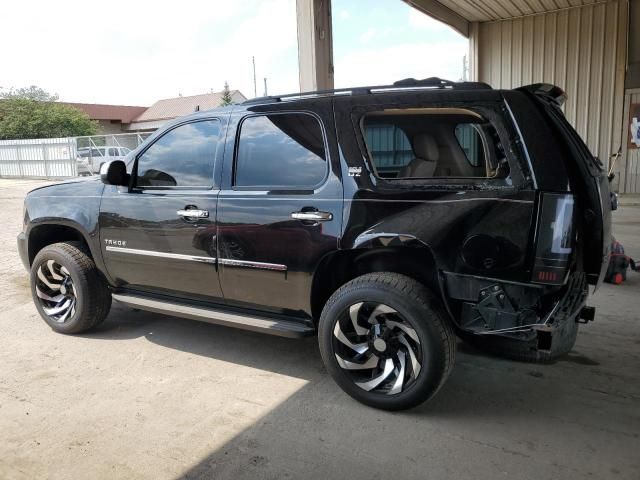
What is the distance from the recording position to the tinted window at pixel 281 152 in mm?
3434

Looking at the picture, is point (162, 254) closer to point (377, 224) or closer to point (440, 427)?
point (377, 224)

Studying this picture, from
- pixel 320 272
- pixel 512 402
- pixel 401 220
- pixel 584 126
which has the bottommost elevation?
pixel 512 402

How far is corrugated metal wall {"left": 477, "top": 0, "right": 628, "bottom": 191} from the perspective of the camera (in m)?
13.0

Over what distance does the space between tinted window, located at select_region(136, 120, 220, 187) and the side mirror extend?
0.12m

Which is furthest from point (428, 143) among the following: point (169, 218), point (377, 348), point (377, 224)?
point (169, 218)

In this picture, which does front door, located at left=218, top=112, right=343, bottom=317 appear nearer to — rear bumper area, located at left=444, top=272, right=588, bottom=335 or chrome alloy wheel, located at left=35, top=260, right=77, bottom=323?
rear bumper area, located at left=444, top=272, right=588, bottom=335

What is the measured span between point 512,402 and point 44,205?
13.2 feet

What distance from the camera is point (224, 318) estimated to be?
3748 millimetres

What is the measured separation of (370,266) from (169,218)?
60.6 inches

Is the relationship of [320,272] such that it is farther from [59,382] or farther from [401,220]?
[59,382]

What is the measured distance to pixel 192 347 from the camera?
14.3 ft

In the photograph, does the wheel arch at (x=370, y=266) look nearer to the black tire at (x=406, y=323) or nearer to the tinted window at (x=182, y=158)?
the black tire at (x=406, y=323)

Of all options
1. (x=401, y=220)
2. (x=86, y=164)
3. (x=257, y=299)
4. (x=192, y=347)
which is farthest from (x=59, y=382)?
(x=86, y=164)

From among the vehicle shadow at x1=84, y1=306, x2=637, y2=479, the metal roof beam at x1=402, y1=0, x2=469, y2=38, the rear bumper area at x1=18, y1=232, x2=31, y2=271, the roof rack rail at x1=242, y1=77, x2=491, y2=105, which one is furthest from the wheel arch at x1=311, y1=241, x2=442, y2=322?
→ the metal roof beam at x1=402, y1=0, x2=469, y2=38
